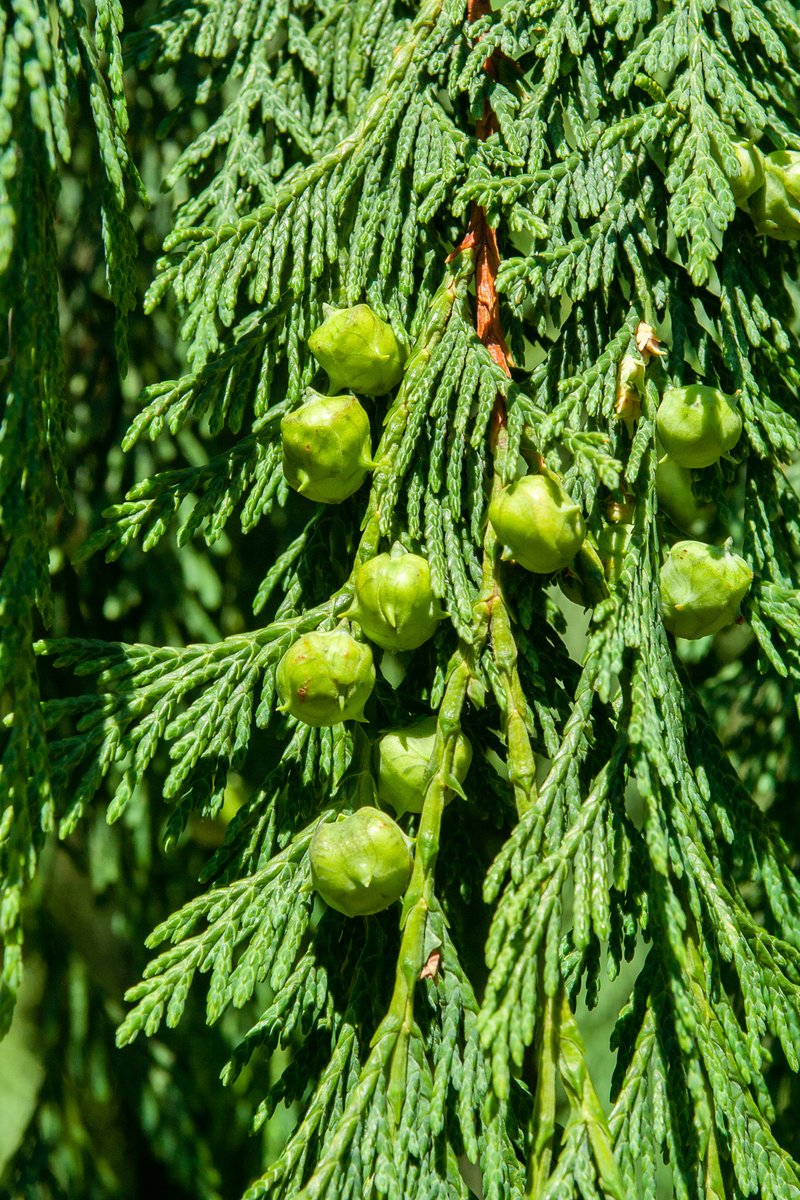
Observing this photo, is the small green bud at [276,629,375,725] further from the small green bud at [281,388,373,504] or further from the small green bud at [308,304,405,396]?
the small green bud at [308,304,405,396]

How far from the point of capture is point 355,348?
1060 mm

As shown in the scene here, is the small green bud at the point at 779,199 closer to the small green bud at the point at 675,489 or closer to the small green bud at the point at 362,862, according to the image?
the small green bud at the point at 675,489

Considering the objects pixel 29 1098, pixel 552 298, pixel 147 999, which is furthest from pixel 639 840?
pixel 29 1098

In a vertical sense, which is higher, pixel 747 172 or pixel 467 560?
pixel 747 172

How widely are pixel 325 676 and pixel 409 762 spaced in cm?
11

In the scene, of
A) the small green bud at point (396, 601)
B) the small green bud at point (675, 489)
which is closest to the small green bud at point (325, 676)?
the small green bud at point (396, 601)

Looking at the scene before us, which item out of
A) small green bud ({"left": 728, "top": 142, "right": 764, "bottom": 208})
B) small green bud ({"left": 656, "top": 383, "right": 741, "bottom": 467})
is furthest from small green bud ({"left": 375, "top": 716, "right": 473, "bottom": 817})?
small green bud ({"left": 728, "top": 142, "right": 764, "bottom": 208})

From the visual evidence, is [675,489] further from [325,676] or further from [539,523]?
[325,676]

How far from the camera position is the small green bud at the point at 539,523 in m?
0.92

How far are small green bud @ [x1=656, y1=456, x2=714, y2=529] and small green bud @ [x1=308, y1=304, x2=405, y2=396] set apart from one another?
30 centimetres

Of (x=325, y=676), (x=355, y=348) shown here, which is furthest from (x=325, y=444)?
(x=325, y=676)

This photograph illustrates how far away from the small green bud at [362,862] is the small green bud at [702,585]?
34cm

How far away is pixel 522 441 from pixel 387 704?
303 mm

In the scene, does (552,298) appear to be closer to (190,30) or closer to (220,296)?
(220,296)
